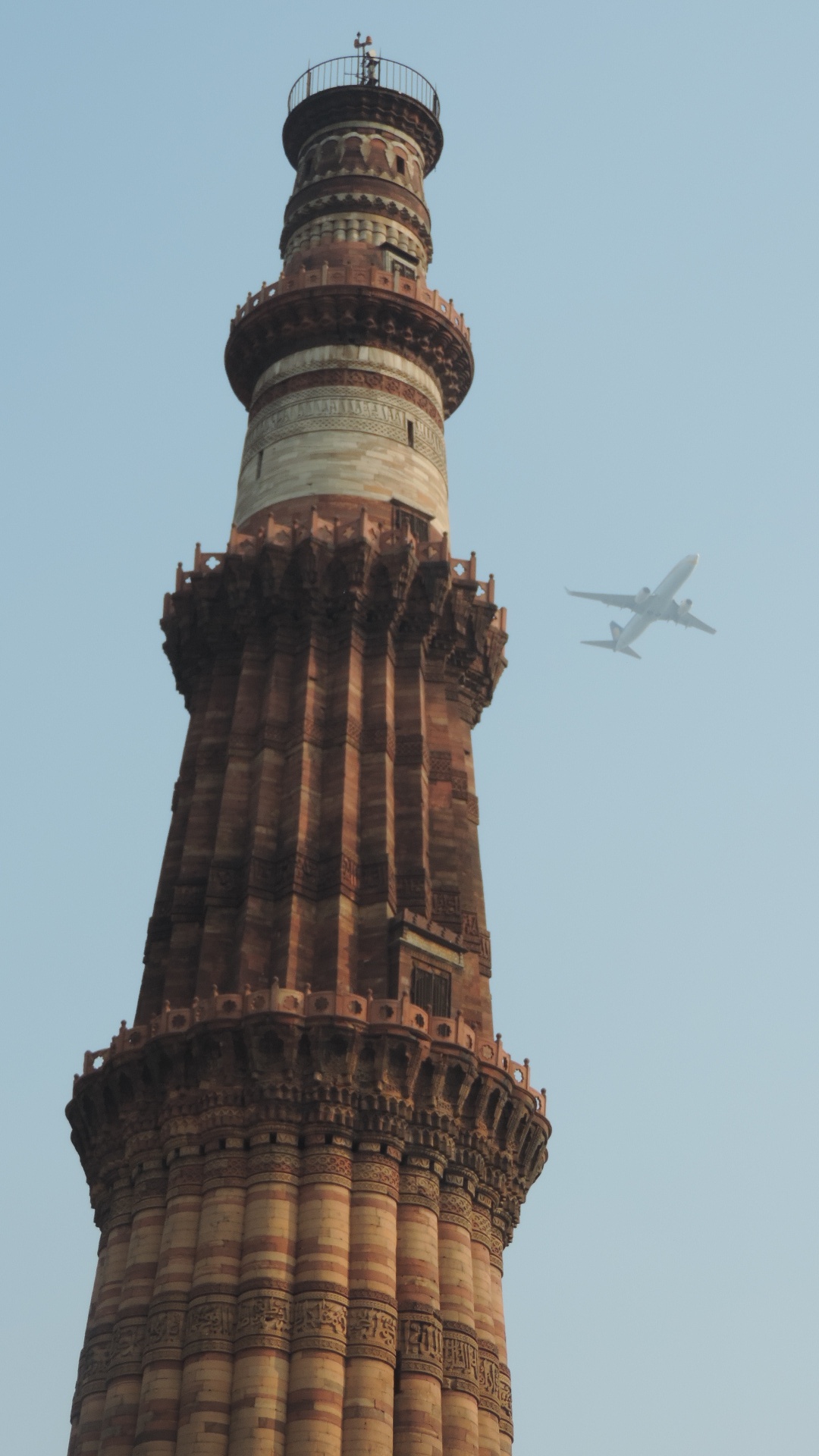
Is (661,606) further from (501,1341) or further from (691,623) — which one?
(501,1341)

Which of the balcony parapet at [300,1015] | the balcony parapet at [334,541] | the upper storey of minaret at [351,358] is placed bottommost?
the balcony parapet at [300,1015]

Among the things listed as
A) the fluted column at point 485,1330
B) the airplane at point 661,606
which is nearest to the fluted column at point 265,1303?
the fluted column at point 485,1330

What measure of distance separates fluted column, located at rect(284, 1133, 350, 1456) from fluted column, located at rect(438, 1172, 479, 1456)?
242cm

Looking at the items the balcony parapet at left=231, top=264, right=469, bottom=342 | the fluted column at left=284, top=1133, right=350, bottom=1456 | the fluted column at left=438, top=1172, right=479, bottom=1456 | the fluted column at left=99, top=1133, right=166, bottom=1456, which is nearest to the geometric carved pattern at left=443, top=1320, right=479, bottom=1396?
the fluted column at left=438, top=1172, right=479, bottom=1456

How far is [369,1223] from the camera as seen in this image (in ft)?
117

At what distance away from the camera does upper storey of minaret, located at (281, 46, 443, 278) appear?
5600 centimetres

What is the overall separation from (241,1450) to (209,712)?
18.6 meters

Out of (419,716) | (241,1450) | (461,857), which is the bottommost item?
(241,1450)

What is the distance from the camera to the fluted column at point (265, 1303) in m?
32.8

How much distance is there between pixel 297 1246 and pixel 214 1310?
6.29 feet

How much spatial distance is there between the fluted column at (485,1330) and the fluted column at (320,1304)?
11.7ft

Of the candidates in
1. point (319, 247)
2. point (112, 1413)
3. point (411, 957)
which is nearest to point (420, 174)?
point (319, 247)

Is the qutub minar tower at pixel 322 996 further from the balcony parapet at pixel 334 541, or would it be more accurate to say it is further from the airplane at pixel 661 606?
the airplane at pixel 661 606

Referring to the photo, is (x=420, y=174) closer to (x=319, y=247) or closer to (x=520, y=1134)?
(x=319, y=247)
